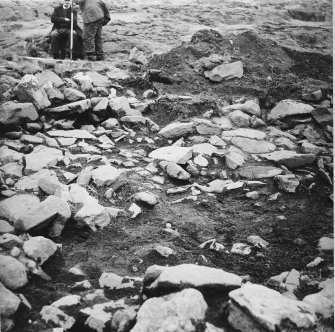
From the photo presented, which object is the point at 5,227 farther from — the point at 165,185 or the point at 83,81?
the point at 83,81

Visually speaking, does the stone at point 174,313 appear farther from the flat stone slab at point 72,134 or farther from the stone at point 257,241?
the flat stone slab at point 72,134

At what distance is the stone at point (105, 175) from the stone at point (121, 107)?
4.15ft

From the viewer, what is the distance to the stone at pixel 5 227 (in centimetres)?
198

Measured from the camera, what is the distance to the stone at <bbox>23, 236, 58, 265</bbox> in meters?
1.80

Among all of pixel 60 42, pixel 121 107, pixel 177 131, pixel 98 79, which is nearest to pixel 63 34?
pixel 60 42

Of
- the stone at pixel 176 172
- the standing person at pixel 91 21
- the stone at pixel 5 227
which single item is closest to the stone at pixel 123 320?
the stone at pixel 5 227

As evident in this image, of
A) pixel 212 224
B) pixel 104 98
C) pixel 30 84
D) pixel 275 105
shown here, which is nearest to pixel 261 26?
pixel 275 105

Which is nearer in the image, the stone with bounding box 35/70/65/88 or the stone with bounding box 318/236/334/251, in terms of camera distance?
the stone with bounding box 318/236/334/251

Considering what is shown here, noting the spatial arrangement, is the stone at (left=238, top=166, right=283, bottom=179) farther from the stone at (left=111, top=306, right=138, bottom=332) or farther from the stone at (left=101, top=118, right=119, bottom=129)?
the stone at (left=111, top=306, right=138, bottom=332)

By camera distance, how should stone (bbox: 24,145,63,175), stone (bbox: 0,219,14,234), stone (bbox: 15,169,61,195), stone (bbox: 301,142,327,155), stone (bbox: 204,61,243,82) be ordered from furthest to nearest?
stone (bbox: 204,61,243,82)
stone (bbox: 301,142,327,155)
stone (bbox: 24,145,63,175)
stone (bbox: 15,169,61,195)
stone (bbox: 0,219,14,234)

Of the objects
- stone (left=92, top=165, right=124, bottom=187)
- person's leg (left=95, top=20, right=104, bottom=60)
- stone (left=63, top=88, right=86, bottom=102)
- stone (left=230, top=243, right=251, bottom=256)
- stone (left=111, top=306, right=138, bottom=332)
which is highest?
person's leg (left=95, top=20, right=104, bottom=60)

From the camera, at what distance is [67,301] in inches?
61.9

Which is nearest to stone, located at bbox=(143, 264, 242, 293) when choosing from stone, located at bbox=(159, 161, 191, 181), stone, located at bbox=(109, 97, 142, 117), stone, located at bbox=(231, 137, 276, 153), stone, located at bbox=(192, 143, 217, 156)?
stone, located at bbox=(159, 161, 191, 181)

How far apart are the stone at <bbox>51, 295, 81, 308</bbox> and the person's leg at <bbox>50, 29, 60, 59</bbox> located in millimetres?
5317
